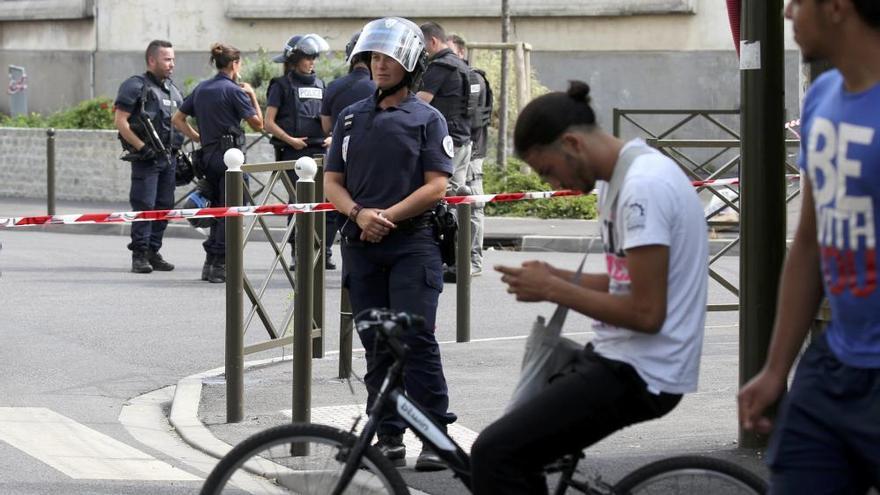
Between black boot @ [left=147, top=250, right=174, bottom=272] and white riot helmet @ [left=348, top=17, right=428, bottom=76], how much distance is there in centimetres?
778

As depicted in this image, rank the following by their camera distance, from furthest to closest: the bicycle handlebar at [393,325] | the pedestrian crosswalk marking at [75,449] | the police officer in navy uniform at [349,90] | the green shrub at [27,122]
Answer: the green shrub at [27,122] → the police officer in navy uniform at [349,90] → the pedestrian crosswalk marking at [75,449] → the bicycle handlebar at [393,325]

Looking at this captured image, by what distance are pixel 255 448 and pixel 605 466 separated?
2.29 meters

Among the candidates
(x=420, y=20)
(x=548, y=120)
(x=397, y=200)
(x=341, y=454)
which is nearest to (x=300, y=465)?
(x=341, y=454)

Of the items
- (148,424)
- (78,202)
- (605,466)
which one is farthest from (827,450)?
(78,202)

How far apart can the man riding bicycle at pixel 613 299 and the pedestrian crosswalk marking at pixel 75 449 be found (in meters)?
2.95

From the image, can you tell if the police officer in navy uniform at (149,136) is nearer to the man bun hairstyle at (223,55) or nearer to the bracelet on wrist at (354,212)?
the man bun hairstyle at (223,55)

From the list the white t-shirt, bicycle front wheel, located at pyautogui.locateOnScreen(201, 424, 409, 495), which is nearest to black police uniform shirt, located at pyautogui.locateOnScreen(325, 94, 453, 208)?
bicycle front wheel, located at pyautogui.locateOnScreen(201, 424, 409, 495)

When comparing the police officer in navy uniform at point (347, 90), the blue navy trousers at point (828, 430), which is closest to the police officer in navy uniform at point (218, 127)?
the police officer in navy uniform at point (347, 90)

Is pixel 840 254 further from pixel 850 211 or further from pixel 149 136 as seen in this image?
pixel 149 136

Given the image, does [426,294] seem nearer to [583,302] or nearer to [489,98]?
[583,302]

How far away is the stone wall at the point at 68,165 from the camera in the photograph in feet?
69.8

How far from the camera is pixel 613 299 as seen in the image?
4027 millimetres

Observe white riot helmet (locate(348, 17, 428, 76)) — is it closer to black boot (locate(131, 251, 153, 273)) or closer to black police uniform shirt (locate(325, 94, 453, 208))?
black police uniform shirt (locate(325, 94, 453, 208))

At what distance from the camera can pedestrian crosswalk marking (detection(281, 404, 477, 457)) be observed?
7.09 meters
